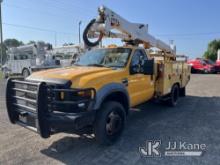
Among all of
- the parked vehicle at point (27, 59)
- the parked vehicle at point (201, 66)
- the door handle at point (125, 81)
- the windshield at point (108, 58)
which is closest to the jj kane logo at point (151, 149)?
the door handle at point (125, 81)

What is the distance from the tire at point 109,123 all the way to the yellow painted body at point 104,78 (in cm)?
44

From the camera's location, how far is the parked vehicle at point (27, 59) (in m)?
19.5

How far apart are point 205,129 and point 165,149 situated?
161 centimetres

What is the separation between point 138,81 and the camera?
226 inches

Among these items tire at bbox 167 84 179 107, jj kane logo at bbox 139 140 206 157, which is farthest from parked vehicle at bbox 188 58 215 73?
jj kane logo at bbox 139 140 206 157

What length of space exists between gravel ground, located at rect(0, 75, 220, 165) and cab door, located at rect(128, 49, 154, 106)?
710mm

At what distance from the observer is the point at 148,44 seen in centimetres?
771

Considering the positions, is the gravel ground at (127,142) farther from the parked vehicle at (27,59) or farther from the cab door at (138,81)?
the parked vehicle at (27,59)

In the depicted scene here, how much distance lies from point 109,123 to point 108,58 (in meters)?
1.69

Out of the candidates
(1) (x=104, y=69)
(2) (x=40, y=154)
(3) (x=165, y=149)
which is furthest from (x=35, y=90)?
(3) (x=165, y=149)

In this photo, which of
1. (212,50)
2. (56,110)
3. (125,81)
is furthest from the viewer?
(212,50)

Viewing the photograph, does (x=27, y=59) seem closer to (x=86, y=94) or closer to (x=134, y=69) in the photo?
(x=134, y=69)

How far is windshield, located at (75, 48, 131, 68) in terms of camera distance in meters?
5.52

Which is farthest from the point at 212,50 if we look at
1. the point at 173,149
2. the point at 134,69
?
the point at 173,149
